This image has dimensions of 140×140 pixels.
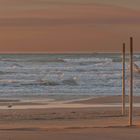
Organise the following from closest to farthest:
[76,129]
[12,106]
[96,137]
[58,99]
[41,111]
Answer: [96,137]
[76,129]
[41,111]
[12,106]
[58,99]

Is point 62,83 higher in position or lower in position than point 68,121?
higher

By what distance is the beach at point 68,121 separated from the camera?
12047 mm

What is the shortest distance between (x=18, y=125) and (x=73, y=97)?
11.7 meters

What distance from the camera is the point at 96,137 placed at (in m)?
11.5

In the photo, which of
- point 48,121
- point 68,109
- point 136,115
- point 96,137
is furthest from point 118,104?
point 96,137

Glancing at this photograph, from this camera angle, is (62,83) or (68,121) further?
(62,83)

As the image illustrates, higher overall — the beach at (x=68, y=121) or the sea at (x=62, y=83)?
the sea at (x=62, y=83)

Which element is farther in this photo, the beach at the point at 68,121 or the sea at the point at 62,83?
the sea at the point at 62,83

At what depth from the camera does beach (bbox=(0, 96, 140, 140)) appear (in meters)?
12.0

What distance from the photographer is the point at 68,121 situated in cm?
1648

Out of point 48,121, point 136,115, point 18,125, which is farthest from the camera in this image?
point 136,115

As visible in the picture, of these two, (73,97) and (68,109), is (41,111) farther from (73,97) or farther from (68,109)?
(73,97)

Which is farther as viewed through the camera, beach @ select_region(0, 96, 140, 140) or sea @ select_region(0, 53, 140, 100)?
sea @ select_region(0, 53, 140, 100)

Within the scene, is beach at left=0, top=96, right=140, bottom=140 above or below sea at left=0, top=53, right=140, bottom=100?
below
